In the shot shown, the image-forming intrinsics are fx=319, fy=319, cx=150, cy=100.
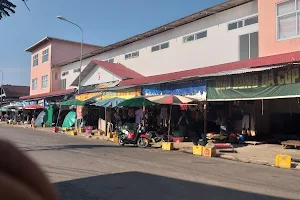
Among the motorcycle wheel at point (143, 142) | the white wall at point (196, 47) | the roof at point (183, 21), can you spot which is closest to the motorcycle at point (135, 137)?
the motorcycle wheel at point (143, 142)

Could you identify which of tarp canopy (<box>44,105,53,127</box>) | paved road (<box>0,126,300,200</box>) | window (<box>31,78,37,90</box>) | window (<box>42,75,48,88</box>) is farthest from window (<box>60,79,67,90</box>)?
paved road (<box>0,126,300,200</box>)

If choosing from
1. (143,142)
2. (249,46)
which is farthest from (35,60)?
(249,46)

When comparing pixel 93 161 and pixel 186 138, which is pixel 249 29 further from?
pixel 93 161

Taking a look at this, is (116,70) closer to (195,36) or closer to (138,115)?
(138,115)

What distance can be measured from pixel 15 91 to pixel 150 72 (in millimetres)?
40493

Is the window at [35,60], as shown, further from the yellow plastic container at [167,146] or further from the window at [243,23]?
the yellow plastic container at [167,146]

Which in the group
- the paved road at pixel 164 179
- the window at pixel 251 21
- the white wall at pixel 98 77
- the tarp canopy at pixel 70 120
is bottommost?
the paved road at pixel 164 179

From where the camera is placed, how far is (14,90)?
193ft

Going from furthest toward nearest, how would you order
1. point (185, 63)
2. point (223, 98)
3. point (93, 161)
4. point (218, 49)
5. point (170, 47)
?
1. point (170, 47)
2. point (185, 63)
3. point (218, 49)
4. point (223, 98)
5. point (93, 161)

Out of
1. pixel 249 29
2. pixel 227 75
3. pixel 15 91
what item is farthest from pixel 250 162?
pixel 15 91

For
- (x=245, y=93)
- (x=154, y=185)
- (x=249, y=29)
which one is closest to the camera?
(x=154, y=185)

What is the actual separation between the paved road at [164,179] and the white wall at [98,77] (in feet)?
49.2

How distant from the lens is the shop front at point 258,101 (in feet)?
38.9

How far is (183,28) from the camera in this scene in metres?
23.6
